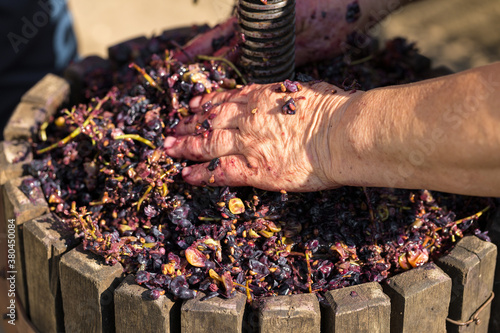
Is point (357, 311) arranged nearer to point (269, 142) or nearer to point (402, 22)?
point (269, 142)

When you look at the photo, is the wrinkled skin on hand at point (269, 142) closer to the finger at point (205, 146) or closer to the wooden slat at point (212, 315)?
the finger at point (205, 146)

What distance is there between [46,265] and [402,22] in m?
4.97

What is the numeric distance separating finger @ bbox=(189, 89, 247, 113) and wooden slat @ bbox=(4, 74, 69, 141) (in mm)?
840

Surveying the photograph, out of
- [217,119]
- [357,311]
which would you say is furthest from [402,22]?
[357,311]

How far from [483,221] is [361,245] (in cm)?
58

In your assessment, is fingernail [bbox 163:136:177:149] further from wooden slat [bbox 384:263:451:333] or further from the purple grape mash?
wooden slat [bbox 384:263:451:333]

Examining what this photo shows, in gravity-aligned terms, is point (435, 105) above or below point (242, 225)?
above

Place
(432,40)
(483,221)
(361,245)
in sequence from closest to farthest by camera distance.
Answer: (361,245) < (483,221) < (432,40)

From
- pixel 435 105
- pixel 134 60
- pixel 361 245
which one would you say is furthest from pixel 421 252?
pixel 134 60

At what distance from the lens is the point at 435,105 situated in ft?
5.61

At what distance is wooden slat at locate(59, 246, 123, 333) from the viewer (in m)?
1.96

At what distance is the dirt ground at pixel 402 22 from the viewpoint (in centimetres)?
558

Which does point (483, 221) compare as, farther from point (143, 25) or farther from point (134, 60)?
point (143, 25)

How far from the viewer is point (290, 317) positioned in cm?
181
